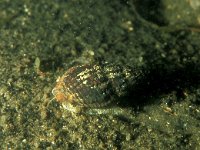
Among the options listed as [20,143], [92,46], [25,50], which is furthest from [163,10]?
[20,143]

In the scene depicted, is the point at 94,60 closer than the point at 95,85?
No

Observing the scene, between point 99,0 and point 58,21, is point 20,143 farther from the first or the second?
point 99,0

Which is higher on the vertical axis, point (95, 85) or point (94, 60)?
point (95, 85)

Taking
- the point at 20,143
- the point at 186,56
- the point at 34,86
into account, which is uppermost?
the point at 186,56
